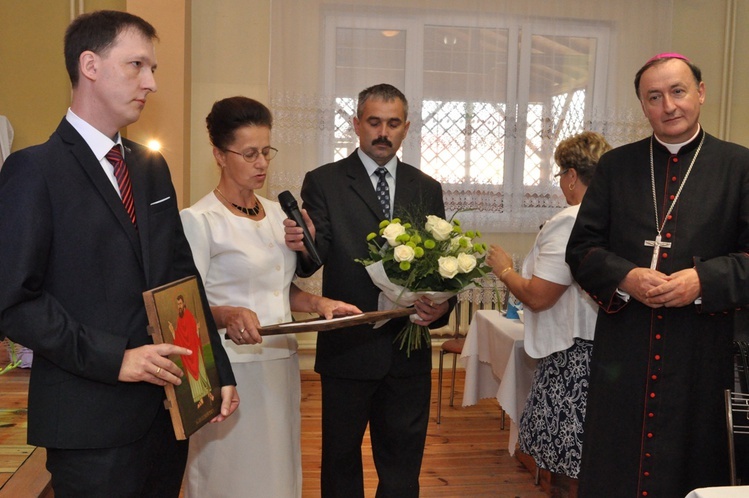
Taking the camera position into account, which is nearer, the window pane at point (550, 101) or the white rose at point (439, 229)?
the white rose at point (439, 229)

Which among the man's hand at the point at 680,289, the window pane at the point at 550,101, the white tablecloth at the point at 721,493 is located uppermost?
the window pane at the point at 550,101

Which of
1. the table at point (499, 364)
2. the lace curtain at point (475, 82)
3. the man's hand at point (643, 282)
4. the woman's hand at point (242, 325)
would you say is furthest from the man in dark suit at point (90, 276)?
the lace curtain at point (475, 82)

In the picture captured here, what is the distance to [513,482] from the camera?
3836mm

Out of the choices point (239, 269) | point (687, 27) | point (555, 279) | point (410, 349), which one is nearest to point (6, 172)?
point (239, 269)

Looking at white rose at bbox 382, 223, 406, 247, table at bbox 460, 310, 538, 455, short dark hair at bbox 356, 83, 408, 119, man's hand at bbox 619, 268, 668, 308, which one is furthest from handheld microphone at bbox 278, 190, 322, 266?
table at bbox 460, 310, 538, 455

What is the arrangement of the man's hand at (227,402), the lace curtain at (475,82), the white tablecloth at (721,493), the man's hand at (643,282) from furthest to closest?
the lace curtain at (475,82) < the man's hand at (643,282) < the man's hand at (227,402) < the white tablecloth at (721,493)

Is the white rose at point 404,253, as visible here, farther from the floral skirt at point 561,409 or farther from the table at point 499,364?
the table at point 499,364

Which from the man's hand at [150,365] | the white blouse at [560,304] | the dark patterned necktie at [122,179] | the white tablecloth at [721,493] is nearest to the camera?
the white tablecloth at [721,493]

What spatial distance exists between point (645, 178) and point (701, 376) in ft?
2.22

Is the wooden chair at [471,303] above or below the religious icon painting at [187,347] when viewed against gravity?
below

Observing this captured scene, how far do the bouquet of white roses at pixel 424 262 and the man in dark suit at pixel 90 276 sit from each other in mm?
861

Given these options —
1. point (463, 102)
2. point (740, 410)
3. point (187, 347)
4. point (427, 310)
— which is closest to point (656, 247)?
point (740, 410)

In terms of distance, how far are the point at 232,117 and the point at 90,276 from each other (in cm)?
89

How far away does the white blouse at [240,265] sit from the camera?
2248mm
